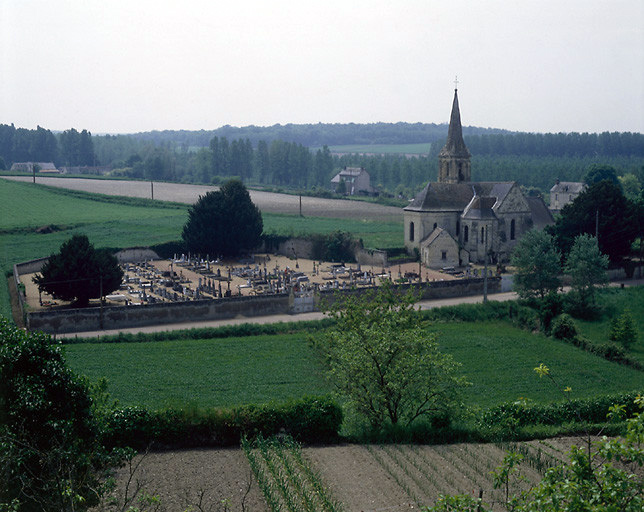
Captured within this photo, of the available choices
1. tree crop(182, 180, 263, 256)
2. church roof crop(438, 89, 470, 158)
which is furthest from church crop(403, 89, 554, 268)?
tree crop(182, 180, 263, 256)

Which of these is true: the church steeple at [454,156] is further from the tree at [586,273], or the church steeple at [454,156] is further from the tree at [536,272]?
the tree at [586,273]

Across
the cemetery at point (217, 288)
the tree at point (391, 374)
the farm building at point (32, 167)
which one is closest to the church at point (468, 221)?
the cemetery at point (217, 288)

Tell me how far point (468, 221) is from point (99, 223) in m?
37.4

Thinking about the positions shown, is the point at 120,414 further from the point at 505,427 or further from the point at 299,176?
the point at 299,176

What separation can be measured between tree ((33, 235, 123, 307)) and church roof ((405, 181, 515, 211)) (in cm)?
2685

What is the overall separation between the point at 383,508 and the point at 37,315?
25262 millimetres

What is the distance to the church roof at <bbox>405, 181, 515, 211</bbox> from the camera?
195 feet

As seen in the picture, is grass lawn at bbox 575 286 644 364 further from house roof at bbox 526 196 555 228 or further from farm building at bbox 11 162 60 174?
farm building at bbox 11 162 60 174

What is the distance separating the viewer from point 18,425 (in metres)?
15.4

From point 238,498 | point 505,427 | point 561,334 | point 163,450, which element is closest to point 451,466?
point 505,427

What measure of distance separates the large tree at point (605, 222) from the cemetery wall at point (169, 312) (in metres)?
13.8

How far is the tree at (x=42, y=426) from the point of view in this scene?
559 inches

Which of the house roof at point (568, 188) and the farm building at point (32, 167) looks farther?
the farm building at point (32, 167)

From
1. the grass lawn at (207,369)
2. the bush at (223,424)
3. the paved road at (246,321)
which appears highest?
the bush at (223,424)
